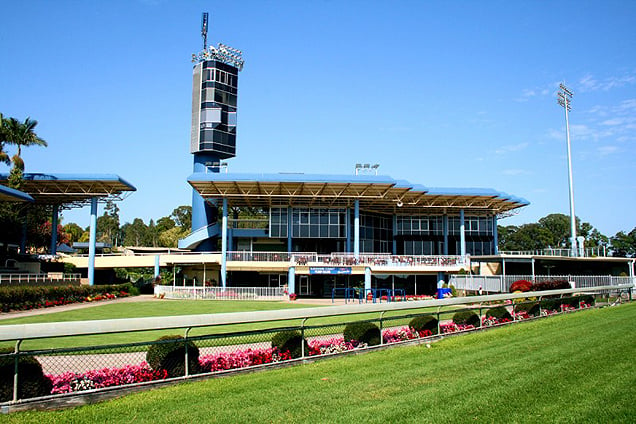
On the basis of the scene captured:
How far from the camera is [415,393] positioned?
8.28m

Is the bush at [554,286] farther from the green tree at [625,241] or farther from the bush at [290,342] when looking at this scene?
the green tree at [625,241]

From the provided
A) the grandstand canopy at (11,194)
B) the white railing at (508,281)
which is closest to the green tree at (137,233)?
the grandstand canopy at (11,194)

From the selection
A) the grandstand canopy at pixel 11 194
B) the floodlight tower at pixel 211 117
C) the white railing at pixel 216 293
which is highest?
the floodlight tower at pixel 211 117

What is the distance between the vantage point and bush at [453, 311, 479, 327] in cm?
1741

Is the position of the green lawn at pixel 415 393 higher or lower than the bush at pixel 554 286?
lower

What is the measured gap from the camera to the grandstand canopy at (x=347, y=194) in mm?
45000

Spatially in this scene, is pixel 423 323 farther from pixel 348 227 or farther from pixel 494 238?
pixel 494 238

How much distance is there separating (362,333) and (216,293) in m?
31.5

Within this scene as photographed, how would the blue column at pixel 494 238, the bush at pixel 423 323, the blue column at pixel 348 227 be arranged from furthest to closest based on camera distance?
the blue column at pixel 494 238, the blue column at pixel 348 227, the bush at pixel 423 323

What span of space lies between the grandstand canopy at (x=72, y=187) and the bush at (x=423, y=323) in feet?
126

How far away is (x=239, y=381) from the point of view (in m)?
9.59

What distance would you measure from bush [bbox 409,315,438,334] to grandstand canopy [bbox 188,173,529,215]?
29888 mm

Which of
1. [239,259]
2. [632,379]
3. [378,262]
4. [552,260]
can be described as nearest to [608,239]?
[552,260]

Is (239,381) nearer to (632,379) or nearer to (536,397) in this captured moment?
(536,397)
